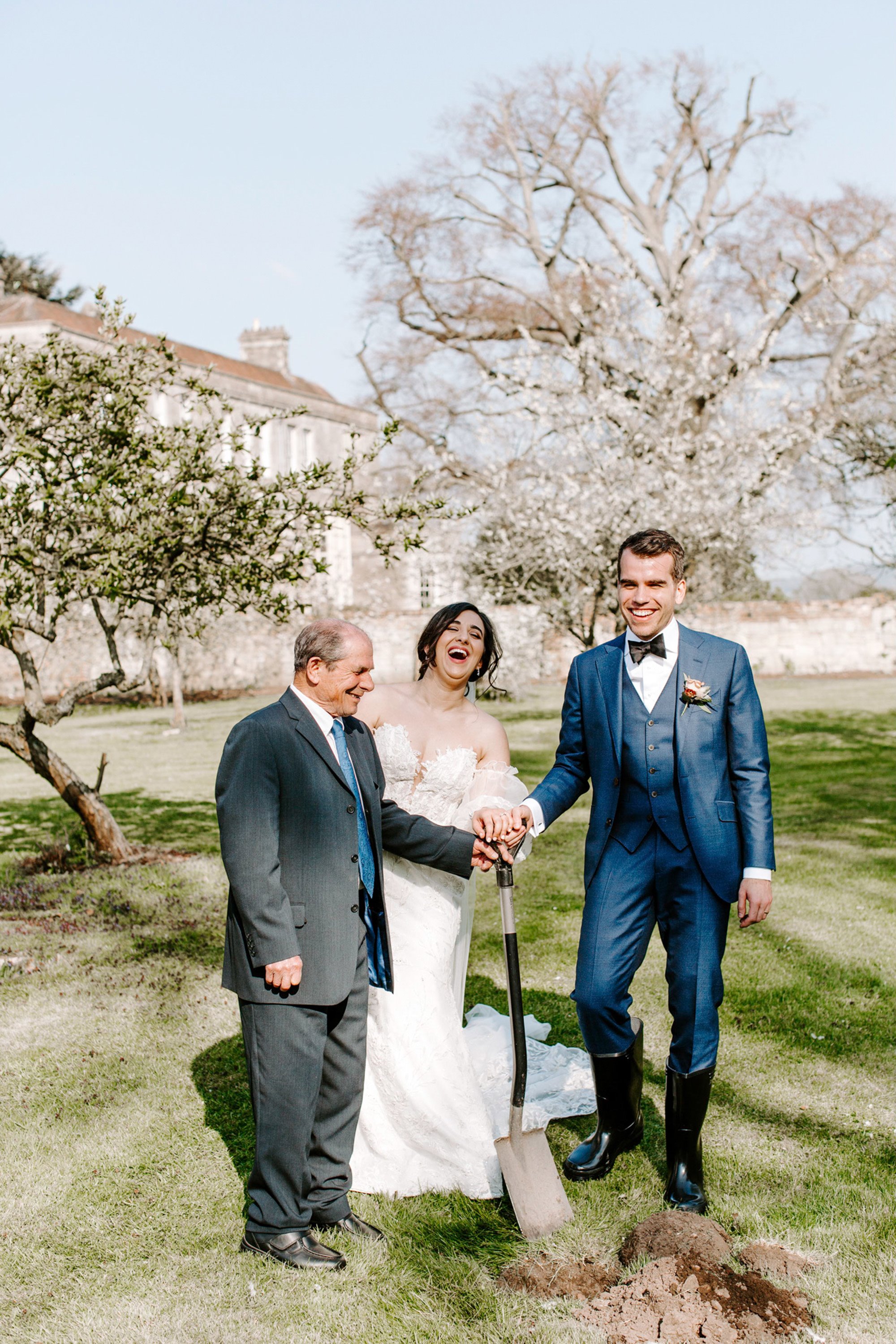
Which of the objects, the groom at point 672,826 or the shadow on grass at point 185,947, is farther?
the shadow on grass at point 185,947

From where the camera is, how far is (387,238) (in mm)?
27875

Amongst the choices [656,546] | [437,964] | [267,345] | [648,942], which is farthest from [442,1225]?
[267,345]

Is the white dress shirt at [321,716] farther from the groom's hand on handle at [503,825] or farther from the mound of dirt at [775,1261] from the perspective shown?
the mound of dirt at [775,1261]

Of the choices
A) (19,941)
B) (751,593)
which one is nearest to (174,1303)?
(19,941)

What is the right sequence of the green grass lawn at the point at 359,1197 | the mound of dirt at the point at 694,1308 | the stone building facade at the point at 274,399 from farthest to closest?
the stone building facade at the point at 274,399 → the green grass lawn at the point at 359,1197 → the mound of dirt at the point at 694,1308

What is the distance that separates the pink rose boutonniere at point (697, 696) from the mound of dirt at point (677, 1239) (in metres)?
1.63

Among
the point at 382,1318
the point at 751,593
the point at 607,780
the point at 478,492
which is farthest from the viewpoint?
the point at 751,593

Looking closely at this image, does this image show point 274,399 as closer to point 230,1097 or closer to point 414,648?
point 414,648

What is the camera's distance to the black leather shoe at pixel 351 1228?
3.57 metres

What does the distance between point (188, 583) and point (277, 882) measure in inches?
205

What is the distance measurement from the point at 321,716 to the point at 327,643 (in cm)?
25

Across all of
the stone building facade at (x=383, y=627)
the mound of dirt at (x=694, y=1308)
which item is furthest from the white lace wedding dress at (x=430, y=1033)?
the stone building facade at (x=383, y=627)

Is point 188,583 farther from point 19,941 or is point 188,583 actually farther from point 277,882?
point 277,882

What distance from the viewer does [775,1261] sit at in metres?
3.37
